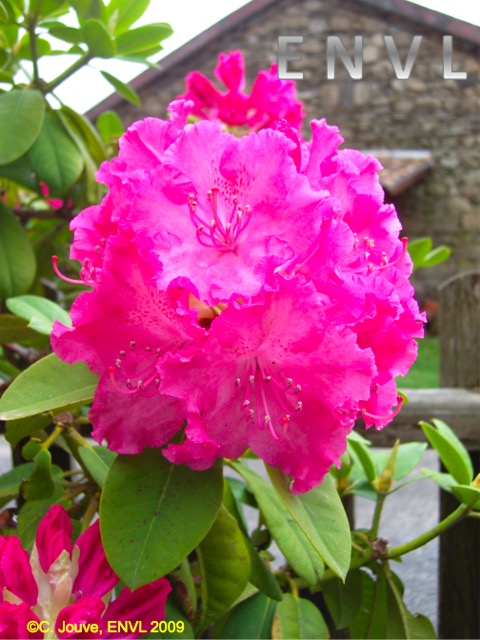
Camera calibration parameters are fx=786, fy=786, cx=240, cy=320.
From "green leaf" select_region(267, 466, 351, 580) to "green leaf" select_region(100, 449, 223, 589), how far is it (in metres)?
0.05

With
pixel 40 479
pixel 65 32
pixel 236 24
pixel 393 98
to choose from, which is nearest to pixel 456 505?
pixel 40 479

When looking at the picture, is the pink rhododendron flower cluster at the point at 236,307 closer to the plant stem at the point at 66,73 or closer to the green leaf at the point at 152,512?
the green leaf at the point at 152,512

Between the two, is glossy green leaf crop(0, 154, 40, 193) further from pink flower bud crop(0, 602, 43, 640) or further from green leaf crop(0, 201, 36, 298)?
pink flower bud crop(0, 602, 43, 640)

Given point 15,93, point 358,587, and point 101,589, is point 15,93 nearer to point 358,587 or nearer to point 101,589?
point 101,589

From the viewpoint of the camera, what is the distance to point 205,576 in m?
0.71

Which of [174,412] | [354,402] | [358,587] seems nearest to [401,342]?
[354,402]

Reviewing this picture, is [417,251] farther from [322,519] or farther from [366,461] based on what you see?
[322,519]

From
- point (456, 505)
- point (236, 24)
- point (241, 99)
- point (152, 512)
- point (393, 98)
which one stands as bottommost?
point (456, 505)

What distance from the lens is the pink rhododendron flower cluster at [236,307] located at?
0.55 meters

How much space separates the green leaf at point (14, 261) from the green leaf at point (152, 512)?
46 centimetres

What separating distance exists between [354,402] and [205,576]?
253 millimetres

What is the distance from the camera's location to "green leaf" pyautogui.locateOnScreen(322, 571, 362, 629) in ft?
3.13

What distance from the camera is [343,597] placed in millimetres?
960

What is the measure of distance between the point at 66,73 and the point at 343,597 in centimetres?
77
